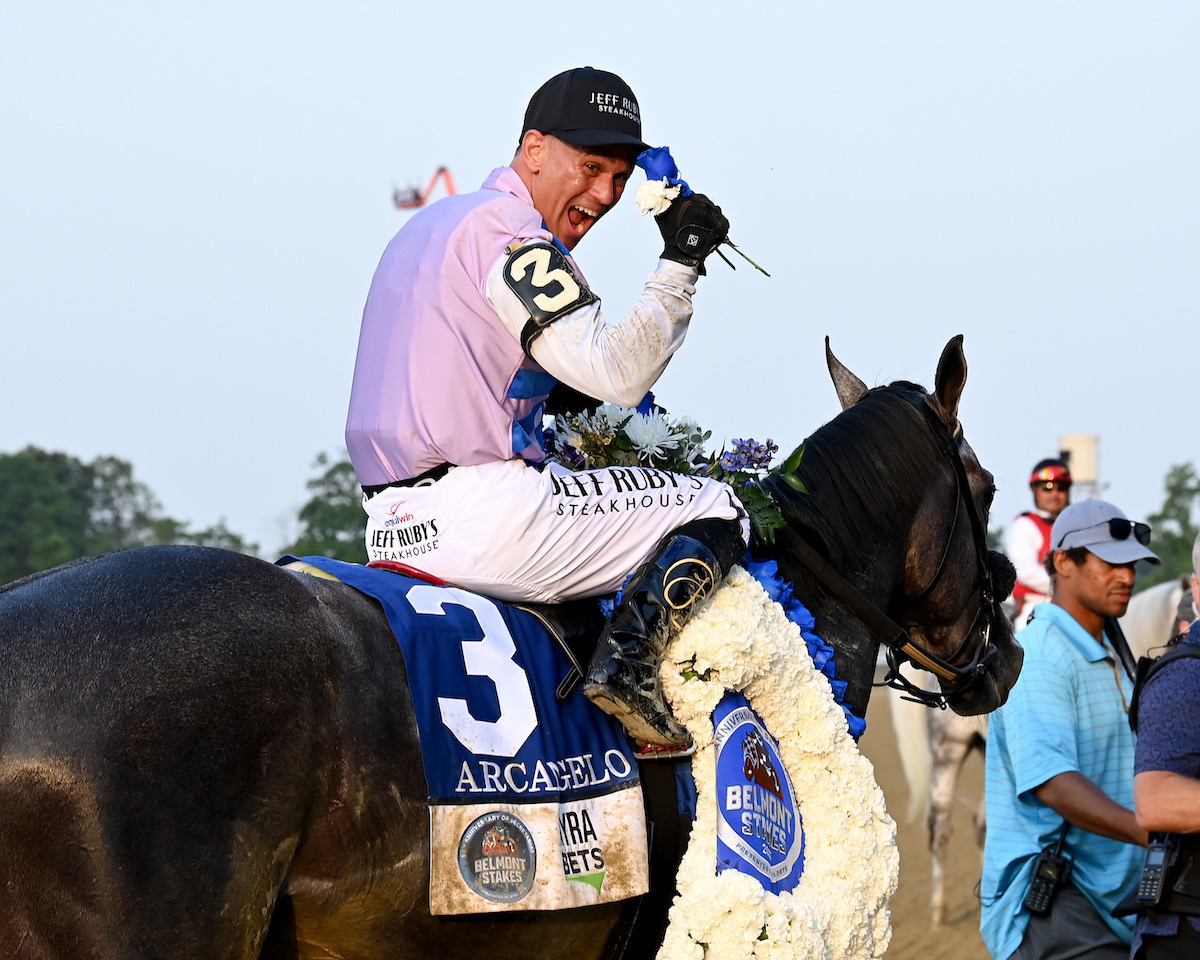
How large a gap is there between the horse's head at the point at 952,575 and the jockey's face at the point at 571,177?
3.70ft

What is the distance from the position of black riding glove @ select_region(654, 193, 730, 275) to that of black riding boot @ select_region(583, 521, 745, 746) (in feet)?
2.44

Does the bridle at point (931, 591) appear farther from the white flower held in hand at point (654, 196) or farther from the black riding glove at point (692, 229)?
the white flower held in hand at point (654, 196)

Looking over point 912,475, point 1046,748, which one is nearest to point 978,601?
point 912,475

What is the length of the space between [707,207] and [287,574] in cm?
149

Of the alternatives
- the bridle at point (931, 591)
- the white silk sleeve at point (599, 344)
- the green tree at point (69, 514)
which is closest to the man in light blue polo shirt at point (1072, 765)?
the bridle at point (931, 591)

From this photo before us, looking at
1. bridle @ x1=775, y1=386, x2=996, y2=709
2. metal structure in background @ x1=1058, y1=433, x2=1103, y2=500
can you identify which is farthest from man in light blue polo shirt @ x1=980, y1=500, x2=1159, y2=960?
metal structure in background @ x1=1058, y1=433, x2=1103, y2=500

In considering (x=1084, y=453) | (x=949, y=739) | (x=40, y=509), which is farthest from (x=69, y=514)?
(x=949, y=739)

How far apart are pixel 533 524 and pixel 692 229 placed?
0.90 m

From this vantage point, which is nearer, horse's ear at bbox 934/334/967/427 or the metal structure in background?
horse's ear at bbox 934/334/967/427

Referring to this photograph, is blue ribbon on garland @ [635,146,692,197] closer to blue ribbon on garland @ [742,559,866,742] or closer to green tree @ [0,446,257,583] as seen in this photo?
blue ribbon on garland @ [742,559,866,742]

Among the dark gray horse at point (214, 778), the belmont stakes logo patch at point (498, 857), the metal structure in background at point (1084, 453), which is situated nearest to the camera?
the dark gray horse at point (214, 778)

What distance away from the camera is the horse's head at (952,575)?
13.3ft

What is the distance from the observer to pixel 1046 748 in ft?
15.5

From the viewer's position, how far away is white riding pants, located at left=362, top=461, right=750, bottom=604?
3.13 m
